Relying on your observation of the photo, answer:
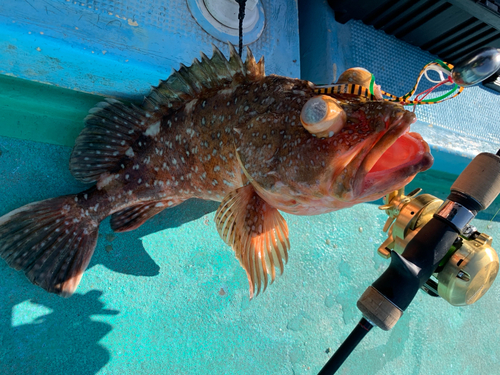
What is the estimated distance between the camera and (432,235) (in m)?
1.41

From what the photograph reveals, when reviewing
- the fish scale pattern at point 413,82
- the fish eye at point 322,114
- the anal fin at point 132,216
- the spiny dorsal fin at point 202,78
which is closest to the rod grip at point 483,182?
the fish eye at point 322,114

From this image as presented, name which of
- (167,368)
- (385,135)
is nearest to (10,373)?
(167,368)

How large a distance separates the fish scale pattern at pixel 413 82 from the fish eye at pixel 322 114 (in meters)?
1.83

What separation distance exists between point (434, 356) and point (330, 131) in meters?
2.54

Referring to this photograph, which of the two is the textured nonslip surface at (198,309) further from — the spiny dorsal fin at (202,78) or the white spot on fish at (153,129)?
the spiny dorsal fin at (202,78)

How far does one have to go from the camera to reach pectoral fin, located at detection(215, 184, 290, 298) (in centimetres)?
145

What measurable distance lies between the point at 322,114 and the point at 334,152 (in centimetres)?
16

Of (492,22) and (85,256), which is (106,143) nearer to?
(85,256)

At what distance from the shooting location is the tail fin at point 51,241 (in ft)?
5.39

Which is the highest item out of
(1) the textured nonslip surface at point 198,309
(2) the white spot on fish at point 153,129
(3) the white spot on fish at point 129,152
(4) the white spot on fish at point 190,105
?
(4) the white spot on fish at point 190,105

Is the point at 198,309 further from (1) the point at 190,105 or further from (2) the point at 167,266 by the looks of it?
(1) the point at 190,105

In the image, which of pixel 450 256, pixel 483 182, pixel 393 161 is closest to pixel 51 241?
pixel 393 161

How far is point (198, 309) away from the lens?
2018 millimetres

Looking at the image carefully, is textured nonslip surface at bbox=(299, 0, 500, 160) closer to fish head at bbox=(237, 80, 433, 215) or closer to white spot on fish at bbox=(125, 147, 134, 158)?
fish head at bbox=(237, 80, 433, 215)
